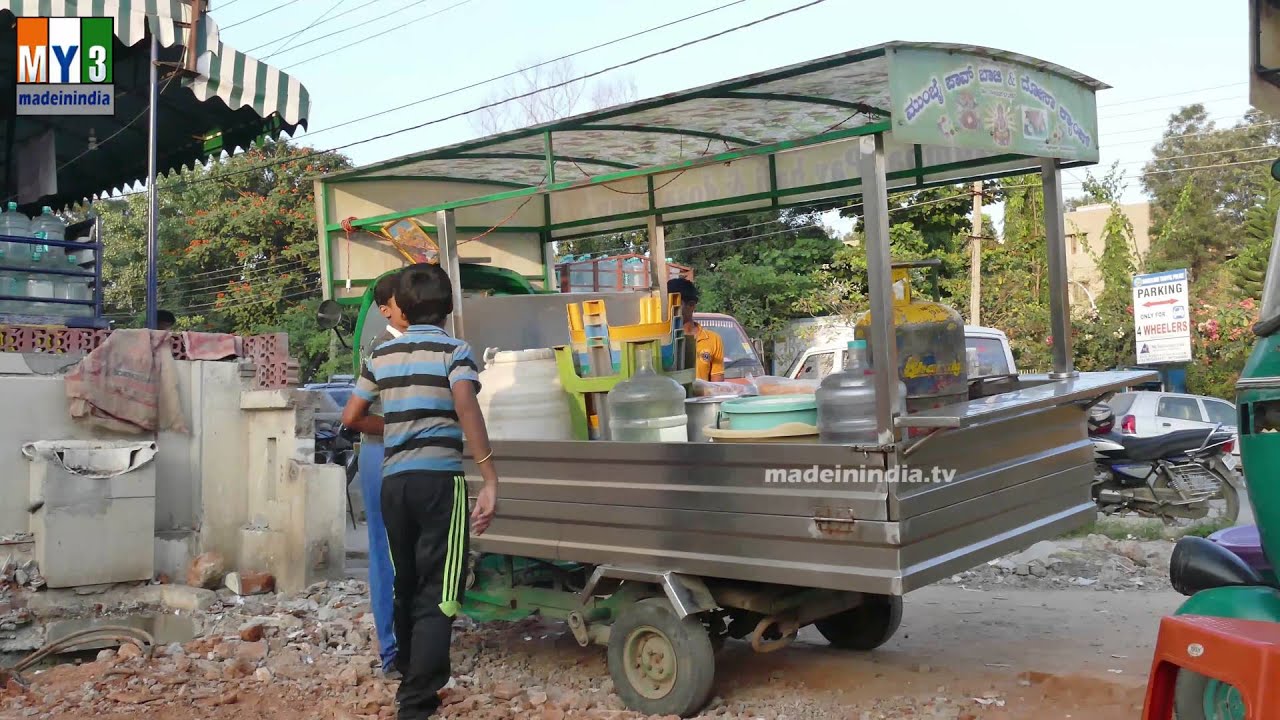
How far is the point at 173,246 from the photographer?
2717 cm

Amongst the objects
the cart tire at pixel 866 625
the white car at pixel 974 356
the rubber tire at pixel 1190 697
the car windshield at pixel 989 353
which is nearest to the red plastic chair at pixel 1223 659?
the rubber tire at pixel 1190 697

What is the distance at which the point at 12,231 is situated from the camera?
27.4 feet

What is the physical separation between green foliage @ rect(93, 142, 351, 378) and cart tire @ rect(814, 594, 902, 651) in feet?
71.6

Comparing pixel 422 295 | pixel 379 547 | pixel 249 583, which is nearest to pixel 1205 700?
pixel 422 295

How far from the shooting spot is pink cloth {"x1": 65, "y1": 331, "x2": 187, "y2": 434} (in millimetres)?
6667

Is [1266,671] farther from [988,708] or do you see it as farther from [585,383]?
[585,383]

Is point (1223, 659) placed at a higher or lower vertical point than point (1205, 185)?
lower

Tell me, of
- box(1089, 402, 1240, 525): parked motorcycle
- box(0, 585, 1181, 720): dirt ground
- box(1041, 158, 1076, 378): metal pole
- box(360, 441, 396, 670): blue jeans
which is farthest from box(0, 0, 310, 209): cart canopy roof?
box(1089, 402, 1240, 525): parked motorcycle

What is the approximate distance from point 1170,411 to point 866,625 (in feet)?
34.0

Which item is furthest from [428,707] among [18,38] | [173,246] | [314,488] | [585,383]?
[173,246]

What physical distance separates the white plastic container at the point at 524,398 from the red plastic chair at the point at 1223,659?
116 inches

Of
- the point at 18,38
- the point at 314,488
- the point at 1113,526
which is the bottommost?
the point at 1113,526

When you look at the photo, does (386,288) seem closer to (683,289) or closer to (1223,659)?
(683,289)

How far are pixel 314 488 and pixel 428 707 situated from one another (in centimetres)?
324
